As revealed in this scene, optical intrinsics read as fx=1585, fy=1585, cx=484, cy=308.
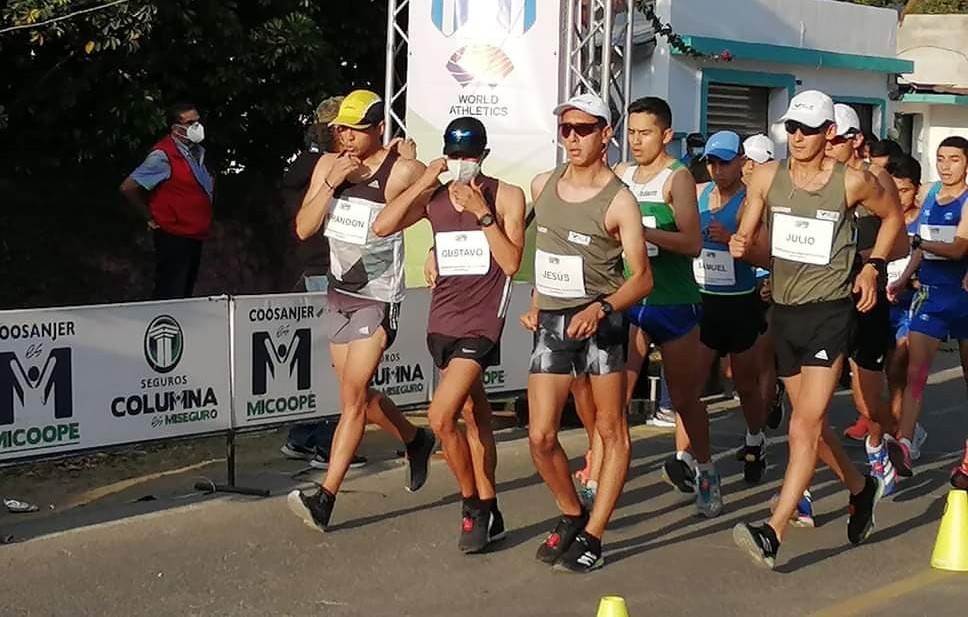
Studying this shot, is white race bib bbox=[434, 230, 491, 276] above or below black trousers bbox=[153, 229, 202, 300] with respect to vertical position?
above

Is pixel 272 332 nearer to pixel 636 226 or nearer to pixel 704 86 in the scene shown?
pixel 636 226

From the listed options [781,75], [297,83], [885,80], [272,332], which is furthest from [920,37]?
[272,332]

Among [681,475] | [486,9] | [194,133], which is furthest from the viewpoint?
[486,9]

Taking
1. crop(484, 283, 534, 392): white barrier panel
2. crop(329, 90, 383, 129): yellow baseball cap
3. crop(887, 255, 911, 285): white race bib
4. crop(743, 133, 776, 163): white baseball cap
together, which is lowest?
crop(484, 283, 534, 392): white barrier panel

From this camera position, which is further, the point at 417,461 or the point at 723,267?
the point at 723,267

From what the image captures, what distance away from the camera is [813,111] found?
275 inches

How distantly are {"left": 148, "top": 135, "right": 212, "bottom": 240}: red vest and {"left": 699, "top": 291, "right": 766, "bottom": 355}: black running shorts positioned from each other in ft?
13.5

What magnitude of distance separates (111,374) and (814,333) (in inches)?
134

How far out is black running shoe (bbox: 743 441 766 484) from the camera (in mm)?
9141

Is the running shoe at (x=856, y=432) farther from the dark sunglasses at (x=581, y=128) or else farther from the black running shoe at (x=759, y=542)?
the dark sunglasses at (x=581, y=128)

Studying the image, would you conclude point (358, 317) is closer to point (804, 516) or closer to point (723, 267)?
point (723, 267)

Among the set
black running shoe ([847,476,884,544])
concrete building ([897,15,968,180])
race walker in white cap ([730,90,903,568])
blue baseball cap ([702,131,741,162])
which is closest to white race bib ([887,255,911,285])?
blue baseball cap ([702,131,741,162])

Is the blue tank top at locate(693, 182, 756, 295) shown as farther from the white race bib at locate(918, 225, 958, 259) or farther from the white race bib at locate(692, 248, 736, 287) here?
the white race bib at locate(918, 225, 958, 259)

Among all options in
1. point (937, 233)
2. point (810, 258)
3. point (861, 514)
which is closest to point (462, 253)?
point (810, 258)
